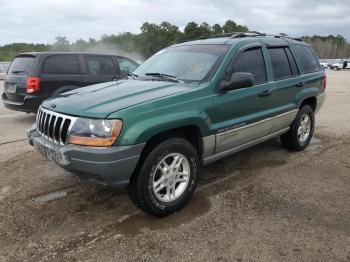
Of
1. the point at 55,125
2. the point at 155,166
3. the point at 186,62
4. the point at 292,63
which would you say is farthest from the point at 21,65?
the point at 155,166

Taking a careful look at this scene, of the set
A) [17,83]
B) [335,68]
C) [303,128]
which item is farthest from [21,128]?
[335,68]

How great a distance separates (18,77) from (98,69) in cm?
186

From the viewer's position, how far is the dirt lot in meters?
3.33

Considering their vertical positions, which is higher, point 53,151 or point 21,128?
point 53,151

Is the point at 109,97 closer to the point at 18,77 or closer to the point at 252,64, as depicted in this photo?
the point at 252,64

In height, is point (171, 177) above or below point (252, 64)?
below

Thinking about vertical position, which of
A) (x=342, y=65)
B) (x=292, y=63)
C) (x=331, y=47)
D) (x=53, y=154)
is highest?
(x=331, y=47)

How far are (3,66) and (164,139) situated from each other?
31236mm

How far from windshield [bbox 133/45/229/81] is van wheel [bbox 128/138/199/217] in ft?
3.16

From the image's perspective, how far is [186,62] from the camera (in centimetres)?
486

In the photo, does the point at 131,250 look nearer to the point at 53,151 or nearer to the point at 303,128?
the point at 53,151

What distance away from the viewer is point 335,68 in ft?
188

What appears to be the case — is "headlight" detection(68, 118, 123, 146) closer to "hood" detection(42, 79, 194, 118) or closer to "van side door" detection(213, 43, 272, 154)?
"hood" detection(42, 79, 194, 118)

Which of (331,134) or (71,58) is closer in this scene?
(331,134)
